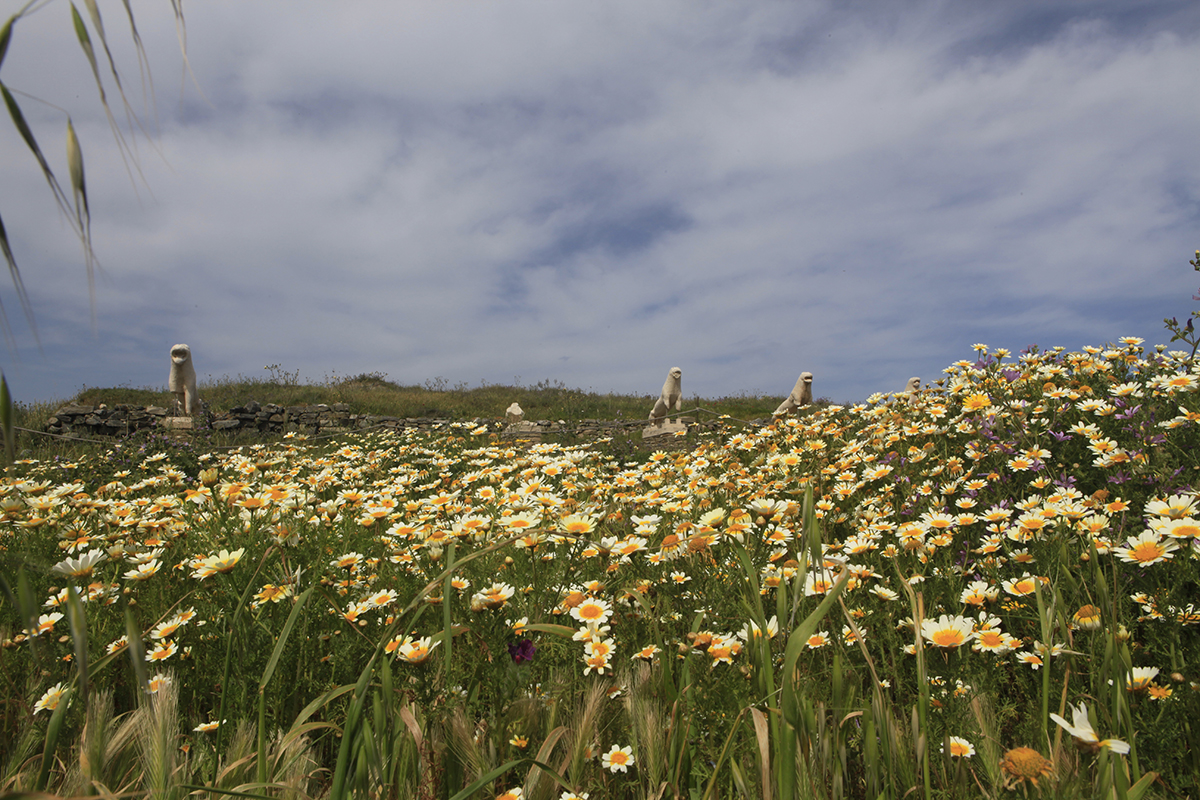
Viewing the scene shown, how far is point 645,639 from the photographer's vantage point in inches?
83.0

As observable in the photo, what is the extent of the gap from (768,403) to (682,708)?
66.2 feet

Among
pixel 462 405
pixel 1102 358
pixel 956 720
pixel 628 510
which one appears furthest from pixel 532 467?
pixel 462 405

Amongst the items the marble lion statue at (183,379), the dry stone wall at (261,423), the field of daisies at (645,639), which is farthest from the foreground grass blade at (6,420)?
the marble lion statue at (183,379)

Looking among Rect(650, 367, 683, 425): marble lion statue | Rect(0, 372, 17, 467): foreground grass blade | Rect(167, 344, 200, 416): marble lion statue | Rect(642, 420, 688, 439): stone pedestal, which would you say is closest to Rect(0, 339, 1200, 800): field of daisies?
Rect(0, 372, 17, 467): foreground grass blade

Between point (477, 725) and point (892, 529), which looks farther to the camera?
point (892, 529)

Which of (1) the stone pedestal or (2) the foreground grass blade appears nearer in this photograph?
(2) the foreground grass blade

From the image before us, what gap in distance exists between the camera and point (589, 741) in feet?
4.74

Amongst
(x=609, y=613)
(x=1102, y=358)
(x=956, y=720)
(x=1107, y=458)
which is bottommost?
(x=956, y=720)

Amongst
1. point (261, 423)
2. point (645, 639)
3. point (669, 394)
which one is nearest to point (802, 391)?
point (669, 394)

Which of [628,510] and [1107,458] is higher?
[1107,458]

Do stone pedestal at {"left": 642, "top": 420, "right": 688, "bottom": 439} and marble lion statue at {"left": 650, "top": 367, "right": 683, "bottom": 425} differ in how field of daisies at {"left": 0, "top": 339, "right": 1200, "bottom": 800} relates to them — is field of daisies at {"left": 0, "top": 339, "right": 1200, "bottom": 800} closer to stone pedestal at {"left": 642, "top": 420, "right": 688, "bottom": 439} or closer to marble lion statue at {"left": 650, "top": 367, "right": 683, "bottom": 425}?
stone pedestal at {"left": 642, "top": 420, "right": 688, "bottom": 439}

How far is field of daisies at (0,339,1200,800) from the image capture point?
1247 millimetres

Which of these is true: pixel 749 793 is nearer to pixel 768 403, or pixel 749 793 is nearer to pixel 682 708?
pixel 682 708

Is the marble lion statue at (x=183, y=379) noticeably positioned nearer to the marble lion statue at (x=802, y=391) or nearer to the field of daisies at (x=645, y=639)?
the field of daisies at (x=645, y=639)
